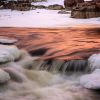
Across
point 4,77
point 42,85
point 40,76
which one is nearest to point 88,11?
point 40,76

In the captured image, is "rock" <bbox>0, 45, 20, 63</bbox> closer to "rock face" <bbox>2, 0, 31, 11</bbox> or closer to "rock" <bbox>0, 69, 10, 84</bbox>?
"rock" <bbox>0, 69, 10, 84</bbox>

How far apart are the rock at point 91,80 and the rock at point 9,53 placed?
664 mm

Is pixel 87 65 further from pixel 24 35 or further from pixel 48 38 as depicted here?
pixel 24 35

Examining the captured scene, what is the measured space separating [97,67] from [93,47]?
1.66 feet

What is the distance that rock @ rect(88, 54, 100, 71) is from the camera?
2.45 metres

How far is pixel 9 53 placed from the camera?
2674 millimetres

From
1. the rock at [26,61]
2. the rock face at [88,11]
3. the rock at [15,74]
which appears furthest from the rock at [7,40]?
the rock face at [88,11]

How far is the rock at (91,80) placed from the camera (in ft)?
6.99

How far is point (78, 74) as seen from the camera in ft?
7.98

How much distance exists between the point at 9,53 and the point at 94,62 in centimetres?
73

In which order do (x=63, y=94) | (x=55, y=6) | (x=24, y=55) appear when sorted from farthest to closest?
(x=55, y=6), (x=24, y=55), (x=63, y=94)

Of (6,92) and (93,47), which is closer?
(6,92)

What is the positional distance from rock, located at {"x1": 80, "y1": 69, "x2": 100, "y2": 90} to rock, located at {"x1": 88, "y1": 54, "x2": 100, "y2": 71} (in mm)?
82

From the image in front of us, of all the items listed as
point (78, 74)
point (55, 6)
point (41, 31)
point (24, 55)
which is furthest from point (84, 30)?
point (55, 6)
